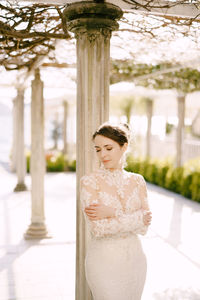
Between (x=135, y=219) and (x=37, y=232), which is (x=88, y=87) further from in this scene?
(x=37, y=232)

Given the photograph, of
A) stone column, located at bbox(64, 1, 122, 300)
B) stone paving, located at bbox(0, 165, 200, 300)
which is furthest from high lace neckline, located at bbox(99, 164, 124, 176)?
stone paving, located at bbox(0, 165, 200, 300)

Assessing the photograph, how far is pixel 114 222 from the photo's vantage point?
2.37 m

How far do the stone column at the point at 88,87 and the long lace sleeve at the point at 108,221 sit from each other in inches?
18.0

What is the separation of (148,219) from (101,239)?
304mm

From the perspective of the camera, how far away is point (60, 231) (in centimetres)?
673

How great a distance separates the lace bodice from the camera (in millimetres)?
2377

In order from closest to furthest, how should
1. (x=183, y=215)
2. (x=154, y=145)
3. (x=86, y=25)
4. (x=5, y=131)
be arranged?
(x=86, y=25), (x=183, y=215), (x=154, y=145), (x=5, y=131)

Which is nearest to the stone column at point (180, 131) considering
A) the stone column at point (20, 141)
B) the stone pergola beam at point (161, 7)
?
the stone column at point (20, 141)

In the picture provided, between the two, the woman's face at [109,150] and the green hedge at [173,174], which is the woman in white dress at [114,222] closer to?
the woman's face at [109,150]

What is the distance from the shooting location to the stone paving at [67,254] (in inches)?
171

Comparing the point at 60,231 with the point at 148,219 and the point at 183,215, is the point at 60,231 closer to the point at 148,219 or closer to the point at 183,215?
the point at 183,215

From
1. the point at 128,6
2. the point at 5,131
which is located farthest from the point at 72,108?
the point at 5,131

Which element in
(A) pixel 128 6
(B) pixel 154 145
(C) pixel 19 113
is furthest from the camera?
(B) pixel 154 145

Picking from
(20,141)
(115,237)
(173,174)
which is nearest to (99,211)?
(115,237)
